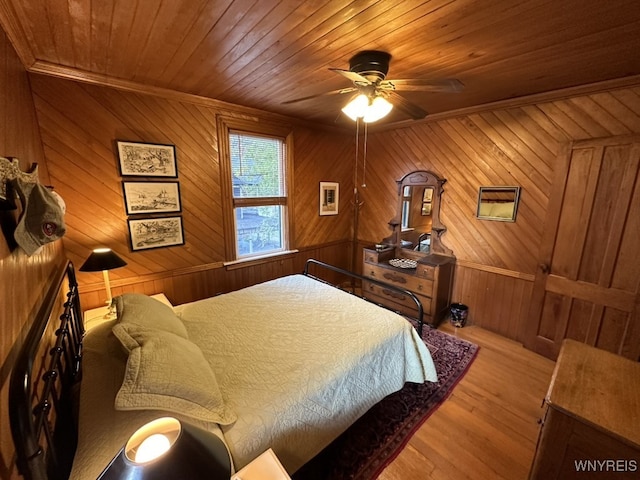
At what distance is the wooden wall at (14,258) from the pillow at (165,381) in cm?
31

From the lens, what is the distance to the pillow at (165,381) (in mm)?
1007

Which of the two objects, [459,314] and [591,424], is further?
[459,314]

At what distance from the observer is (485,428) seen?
6.19 feet

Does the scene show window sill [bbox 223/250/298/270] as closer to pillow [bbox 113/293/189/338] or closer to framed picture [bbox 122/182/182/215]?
framed picture [bbox 122/182/182/215]

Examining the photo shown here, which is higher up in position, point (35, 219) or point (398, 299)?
point (35, 219)

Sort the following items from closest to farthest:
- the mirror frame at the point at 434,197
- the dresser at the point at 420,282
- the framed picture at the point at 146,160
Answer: the framed picture at the point at 146,160
the dresser at the point at 420,282
the mirror frame at the point at 434,197

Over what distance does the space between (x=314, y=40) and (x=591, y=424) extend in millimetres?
2267

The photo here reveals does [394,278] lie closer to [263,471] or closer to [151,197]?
[263,471]

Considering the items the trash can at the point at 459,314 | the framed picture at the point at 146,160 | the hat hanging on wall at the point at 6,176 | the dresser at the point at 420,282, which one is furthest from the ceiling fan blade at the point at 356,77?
the trash can at the point at 459,314

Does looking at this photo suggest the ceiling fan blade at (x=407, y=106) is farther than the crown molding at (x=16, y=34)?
Yes

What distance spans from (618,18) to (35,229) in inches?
120

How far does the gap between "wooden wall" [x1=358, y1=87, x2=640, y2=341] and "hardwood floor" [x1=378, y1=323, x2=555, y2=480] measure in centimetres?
66

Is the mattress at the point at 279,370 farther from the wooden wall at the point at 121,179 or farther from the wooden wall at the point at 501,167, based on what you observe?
the wooden wall at the point at 501,167

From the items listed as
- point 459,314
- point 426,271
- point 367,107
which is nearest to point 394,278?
point 426,271
